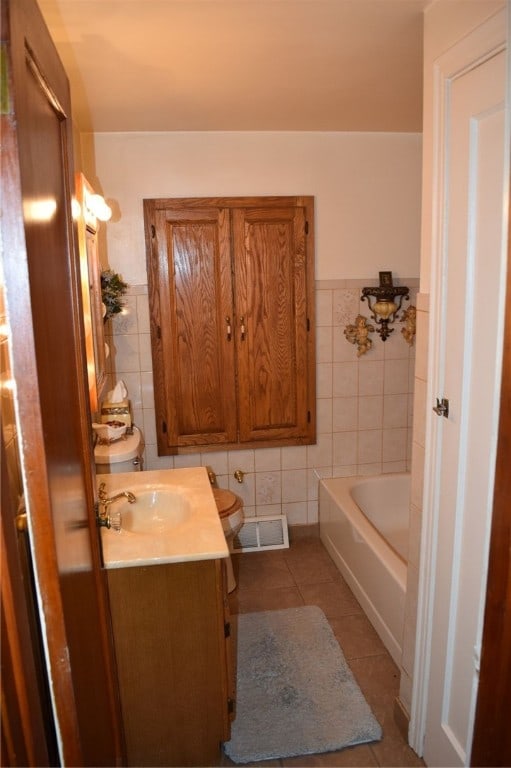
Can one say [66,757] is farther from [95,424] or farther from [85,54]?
[85,54]

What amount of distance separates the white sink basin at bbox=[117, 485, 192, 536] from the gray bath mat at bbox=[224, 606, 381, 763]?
30.1 inches

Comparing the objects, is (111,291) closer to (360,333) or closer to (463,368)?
(360,333)

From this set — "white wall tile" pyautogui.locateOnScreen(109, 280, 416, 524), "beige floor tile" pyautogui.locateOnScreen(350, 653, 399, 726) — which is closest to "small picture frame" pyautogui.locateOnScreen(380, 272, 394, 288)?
"white wall tile" pyautogui.locateOnScreen(109, 280, 416, 524)

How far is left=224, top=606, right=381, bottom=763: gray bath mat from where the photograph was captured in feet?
6.06

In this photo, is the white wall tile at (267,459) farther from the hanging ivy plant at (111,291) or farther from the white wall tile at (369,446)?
the hanging ivy plant at (111,291)

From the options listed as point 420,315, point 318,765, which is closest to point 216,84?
point 420,315

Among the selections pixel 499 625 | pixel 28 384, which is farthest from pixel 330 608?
pixel 28 384

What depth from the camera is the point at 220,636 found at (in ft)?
5.32

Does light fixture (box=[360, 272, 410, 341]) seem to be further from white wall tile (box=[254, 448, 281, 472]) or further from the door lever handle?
the door lever handle

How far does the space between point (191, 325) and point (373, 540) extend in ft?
4.82

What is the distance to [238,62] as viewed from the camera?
6.29ft

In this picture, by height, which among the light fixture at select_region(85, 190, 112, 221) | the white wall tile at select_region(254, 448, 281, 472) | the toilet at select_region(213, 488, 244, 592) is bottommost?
the toilet at select_region(213, 488, 244, 592)

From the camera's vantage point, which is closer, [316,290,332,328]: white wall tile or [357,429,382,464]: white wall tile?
[316,290,332,328]: white wall tile

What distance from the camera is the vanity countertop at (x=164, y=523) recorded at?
4.98 feet
